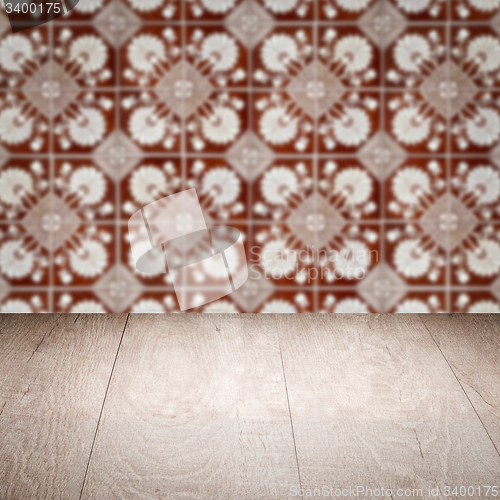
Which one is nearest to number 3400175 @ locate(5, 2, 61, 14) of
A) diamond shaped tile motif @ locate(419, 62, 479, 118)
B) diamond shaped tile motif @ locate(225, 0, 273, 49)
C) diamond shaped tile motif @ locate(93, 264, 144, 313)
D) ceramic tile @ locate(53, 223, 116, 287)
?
→ diamond shaped tile motif @ locate(225, 0, 273, 49)

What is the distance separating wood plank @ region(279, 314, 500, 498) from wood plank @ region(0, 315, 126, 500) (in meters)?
0.32

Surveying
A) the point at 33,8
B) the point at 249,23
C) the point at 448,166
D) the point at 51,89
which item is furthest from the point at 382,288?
the point at 33,8

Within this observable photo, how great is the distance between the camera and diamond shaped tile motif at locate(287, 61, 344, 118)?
1.40 metres

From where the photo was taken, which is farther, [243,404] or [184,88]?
[184,88]

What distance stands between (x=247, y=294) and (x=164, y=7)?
70cm

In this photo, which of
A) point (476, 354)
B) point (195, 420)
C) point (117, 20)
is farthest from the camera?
point (117, 20)

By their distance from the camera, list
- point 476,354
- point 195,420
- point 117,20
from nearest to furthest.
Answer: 1. point 195,420
2. point 476,354
3. point 117,20

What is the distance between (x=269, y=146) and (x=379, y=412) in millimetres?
697

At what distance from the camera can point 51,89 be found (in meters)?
1.41

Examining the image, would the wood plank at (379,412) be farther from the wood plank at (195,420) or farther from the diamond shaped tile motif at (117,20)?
the diamond shaped tile motif at (117,20)

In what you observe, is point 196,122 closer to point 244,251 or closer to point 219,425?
point 244,251

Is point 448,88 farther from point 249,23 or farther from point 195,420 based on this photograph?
point 195,420

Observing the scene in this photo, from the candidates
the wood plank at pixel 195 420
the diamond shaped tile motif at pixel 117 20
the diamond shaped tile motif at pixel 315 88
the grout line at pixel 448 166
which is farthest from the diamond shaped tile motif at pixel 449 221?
the diamond shaped tile motif at pixel 117 20

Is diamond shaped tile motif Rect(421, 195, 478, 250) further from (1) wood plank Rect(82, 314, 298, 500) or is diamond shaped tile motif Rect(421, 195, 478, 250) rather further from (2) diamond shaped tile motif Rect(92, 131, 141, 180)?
(2) diamond shaped tile motif Rect(92, 131, 141, 180)
